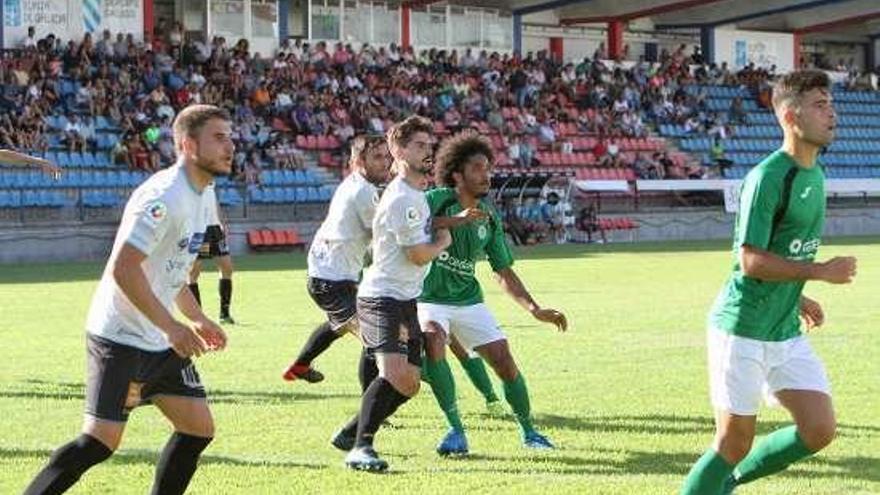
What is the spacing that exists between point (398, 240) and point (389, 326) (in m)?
0.48

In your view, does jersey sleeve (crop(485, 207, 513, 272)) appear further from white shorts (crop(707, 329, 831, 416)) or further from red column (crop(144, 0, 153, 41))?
red column (crop(144, 0, 153, 41))

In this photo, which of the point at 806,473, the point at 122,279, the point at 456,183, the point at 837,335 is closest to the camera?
the point at 122,279

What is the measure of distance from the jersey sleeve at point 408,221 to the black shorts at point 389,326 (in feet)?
1.24

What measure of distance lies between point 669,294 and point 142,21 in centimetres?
2497

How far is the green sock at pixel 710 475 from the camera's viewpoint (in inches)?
249

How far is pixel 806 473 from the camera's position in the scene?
818 cm

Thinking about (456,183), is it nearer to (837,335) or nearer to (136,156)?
(837,335)

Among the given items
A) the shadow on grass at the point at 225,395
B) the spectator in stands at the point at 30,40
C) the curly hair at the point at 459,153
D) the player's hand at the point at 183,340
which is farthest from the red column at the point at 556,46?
the player's hand at the point at 183,340

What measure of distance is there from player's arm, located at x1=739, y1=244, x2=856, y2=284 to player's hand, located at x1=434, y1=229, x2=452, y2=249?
242 cm

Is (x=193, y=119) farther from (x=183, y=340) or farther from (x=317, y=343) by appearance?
(x=317, y=343)

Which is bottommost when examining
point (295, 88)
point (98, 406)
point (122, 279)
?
point (98, 406)

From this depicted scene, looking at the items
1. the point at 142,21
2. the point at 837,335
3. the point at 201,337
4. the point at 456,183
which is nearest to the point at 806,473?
the point at 456,183

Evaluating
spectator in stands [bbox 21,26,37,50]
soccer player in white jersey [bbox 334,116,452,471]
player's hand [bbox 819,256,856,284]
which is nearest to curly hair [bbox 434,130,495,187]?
soccer player in white jersey [bbox 334,116,452,471]

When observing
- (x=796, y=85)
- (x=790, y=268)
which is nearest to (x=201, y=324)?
(x=790, y=268)
